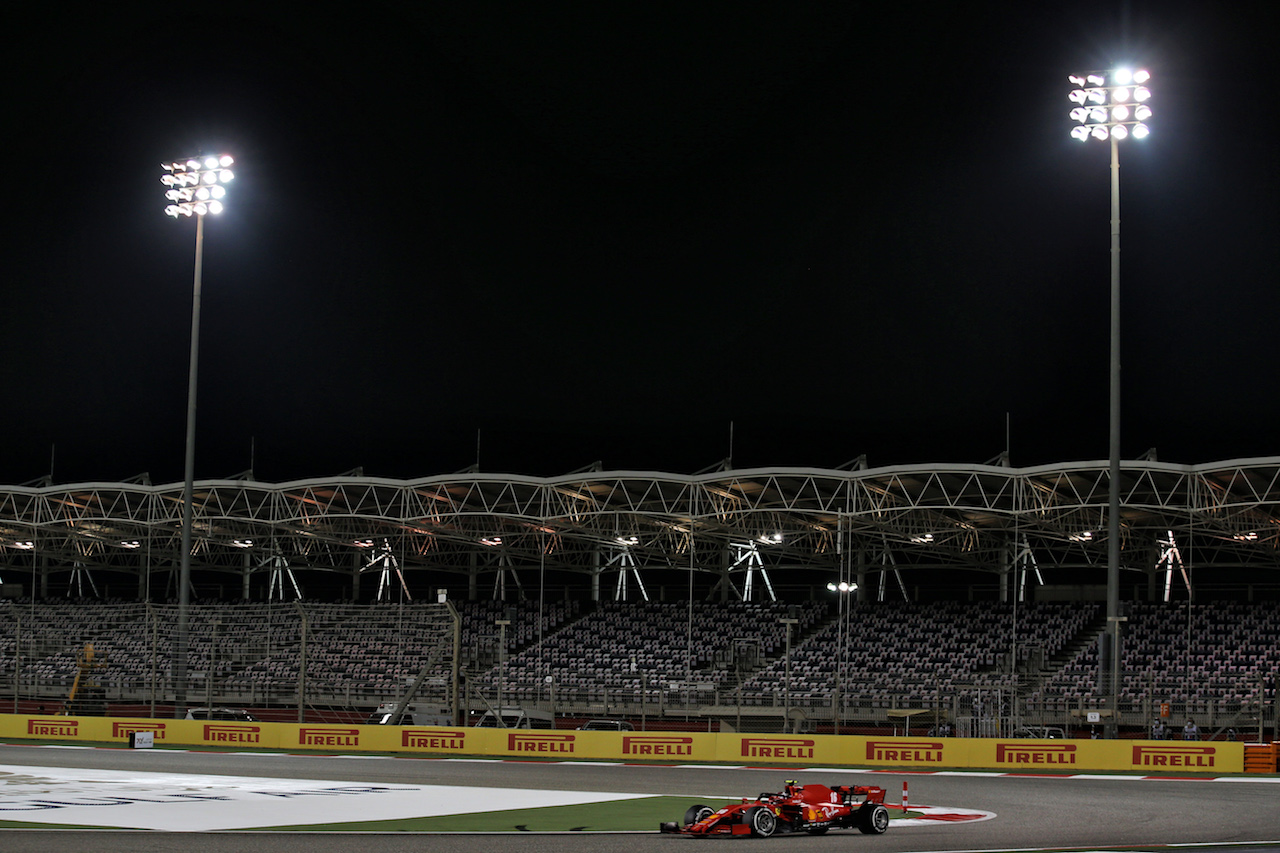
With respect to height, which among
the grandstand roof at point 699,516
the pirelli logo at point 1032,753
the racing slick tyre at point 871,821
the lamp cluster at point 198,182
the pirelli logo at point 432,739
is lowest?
the pirelli logo at point 432,739

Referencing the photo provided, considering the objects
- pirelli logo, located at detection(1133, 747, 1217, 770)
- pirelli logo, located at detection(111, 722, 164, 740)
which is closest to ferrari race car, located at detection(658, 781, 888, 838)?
pirelli logo, located at detection(1133, 747, 1217, 770)

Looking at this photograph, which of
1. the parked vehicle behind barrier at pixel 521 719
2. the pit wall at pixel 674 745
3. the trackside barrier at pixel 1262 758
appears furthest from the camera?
the parked vehicle behind barrier at pixel 521 719

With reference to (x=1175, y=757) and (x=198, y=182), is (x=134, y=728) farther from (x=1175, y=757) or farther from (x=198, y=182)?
(x=1175, y=757)

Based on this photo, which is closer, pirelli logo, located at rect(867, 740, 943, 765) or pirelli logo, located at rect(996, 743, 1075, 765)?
pirelli logo, located at rect(996, 743, 1075, 765)

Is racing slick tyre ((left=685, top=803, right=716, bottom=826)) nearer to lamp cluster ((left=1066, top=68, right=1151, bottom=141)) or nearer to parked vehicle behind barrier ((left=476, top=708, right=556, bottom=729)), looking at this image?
lamp cluster ((left=1066, top=68, right=1151, bottom=141))

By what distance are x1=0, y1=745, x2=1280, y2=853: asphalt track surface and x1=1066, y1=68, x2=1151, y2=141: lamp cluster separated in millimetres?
13820

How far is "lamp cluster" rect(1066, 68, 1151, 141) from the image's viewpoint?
2966cm

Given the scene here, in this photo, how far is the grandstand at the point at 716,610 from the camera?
39438mm

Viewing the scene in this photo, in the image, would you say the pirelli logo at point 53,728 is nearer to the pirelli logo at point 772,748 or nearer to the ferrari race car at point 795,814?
the pirelli logo at point 772,748

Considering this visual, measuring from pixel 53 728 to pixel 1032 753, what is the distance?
2593 centimetres

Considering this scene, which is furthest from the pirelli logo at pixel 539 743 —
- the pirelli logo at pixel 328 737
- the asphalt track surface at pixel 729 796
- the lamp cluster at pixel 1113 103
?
the lamp cluster at pixel 1113 103

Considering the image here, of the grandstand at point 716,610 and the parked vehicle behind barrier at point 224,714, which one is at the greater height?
the grandstand at point 716,610

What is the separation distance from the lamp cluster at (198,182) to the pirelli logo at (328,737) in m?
14.2

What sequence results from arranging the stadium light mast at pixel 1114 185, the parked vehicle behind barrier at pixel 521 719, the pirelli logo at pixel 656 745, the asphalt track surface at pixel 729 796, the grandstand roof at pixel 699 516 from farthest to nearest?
1. the grandstand roof at pixel 699 516
2. the parked vehicle behind barrier at pixel 521 719
3. the pirelli logo at pixel 656 745
4. the stadium light mast at pixel 1114 185
5. the asphalt track surface at pixel 729 796
